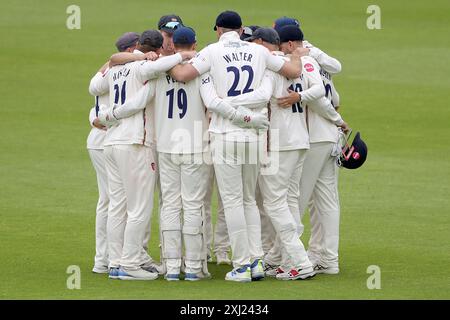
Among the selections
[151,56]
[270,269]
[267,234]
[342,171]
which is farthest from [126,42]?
[342,171]

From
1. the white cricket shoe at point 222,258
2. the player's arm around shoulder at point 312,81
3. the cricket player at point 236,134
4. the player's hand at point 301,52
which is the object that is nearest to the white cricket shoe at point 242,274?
the cricket player at point 236,134

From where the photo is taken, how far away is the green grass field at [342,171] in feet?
32.1

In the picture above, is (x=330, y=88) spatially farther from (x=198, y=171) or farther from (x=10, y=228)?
(x=10, y=228)

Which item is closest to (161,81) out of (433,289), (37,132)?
(433,289)

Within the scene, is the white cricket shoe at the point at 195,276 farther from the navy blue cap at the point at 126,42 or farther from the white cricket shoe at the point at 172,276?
the navy blue cap at the point at 126,42

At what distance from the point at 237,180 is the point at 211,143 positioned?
0.40 metres

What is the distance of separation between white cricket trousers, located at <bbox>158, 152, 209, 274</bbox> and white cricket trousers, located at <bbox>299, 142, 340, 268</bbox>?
104 centimetres

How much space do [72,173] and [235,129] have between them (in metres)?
6.97

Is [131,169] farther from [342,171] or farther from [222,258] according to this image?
[342,171]

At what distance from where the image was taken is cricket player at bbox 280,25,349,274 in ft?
34.0

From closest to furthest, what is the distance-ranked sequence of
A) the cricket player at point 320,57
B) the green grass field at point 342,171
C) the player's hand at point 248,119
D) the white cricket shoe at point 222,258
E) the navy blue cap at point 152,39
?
1. the player's hand at point 248,119
2. the green grass field at point 342,171
3. the navy blue cap at point 152,39
4. the cricket player at point 320,57
5. the white cricket shoe at point 222,258

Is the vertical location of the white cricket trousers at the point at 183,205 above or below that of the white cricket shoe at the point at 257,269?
above

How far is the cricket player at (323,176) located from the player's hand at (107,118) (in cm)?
172

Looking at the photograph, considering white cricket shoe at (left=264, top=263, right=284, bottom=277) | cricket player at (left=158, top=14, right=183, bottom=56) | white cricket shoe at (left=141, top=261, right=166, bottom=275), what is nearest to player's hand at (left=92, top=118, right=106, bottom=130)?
cricket player at (left=158, top=14, right=183, bottom=56)
